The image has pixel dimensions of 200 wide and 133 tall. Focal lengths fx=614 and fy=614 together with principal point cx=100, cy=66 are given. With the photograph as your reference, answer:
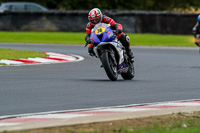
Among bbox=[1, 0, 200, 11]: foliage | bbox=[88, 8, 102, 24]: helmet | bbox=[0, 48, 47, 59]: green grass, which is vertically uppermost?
bbox=[88, 8, 102, 24]: helmet

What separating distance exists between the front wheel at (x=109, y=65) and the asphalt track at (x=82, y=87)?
0.19 metres

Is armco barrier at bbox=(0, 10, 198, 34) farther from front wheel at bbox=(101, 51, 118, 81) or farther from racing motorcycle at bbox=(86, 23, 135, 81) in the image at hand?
front wheel at bbox=(101, 51, 118, 81)

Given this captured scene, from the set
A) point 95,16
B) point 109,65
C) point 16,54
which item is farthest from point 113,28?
point 16,54

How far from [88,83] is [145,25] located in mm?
21983

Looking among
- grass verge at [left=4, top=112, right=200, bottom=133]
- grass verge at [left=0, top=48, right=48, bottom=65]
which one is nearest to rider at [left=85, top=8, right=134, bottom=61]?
grass verge at [left=4, top=112, right=200, bottom=133]

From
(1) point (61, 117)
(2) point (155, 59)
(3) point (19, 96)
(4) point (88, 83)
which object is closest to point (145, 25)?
(2) point (155, 59)

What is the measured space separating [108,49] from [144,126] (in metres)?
5.30

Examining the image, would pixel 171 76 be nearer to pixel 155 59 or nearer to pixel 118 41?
pixel 118 41

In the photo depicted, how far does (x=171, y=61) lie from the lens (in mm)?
19172

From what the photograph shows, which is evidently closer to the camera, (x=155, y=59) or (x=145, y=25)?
(x=155, y=59)

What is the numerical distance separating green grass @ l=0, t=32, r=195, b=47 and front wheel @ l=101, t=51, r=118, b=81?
17.9 metres

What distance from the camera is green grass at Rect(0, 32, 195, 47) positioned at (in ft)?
102

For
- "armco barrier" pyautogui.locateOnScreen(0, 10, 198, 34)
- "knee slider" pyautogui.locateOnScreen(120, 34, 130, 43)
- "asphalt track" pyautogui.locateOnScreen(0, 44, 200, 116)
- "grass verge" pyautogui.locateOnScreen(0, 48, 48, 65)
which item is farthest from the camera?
"armco barrier" pyautogui.locateOnScreen(0, 10, 198, 34)

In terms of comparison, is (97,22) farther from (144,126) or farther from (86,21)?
(86,21)
